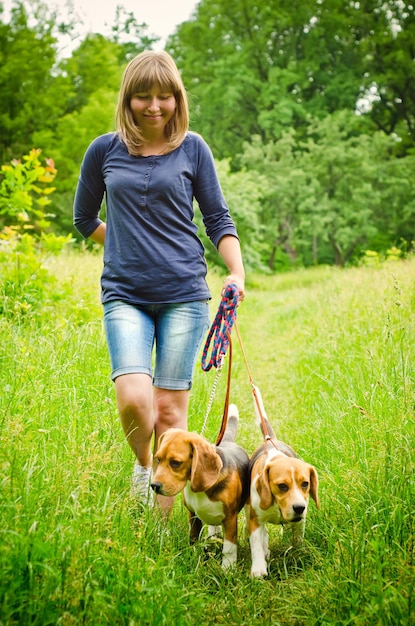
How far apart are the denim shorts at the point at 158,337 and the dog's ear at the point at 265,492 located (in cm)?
61

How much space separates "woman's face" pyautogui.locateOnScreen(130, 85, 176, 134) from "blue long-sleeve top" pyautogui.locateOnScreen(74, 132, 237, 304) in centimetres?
16

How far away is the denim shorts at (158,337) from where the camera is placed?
9.76ft

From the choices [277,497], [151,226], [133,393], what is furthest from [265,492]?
[151,226]

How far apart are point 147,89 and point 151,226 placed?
708 mm

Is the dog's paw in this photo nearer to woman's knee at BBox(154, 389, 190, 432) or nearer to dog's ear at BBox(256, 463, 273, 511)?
dog's ear at BBox(256, 463, 273, 511)

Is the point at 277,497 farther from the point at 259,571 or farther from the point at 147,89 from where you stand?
the point at 147,89

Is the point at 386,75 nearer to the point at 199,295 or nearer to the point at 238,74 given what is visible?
the point at 238,74

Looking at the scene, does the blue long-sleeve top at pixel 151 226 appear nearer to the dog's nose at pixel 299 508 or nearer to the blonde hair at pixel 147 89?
the blonde hair at pixel 147 89

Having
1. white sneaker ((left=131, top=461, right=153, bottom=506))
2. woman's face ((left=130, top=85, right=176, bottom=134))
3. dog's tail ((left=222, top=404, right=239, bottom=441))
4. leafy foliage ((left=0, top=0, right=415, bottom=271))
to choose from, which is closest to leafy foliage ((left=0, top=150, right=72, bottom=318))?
dog's tail ((left=222, top=404, right=239, bottom=441))

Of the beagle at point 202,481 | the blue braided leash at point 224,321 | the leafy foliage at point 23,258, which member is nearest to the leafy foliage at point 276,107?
the leafy foliage at point 23,258

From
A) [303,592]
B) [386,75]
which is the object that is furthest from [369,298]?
[386,75]

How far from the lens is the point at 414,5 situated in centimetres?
2923

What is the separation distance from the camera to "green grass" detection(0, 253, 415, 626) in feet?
7.14

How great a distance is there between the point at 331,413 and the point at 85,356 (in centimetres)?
194
